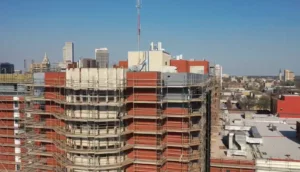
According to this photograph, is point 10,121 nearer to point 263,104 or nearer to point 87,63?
point 87,63

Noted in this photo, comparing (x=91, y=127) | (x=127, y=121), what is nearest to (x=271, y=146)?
(x=127, y=121)

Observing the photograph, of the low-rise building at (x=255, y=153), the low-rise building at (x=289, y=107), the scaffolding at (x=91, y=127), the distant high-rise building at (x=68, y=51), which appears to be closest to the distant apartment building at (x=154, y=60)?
the scaffolding at (x=91, y=127)

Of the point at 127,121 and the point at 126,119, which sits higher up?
the point at 126,119

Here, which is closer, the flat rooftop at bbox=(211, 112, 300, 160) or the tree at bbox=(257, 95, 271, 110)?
the flat rooftop at bbox=(211, 112, 300, 160)

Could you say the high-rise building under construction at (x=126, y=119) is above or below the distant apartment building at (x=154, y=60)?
below

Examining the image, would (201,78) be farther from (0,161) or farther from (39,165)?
(0,161)

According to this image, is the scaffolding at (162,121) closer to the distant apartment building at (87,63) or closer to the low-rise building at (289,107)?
the distant apartment building at (87,63)

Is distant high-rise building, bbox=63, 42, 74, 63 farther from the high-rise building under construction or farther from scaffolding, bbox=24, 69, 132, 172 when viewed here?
scaffolding, bbox=24, 69, 132, 172

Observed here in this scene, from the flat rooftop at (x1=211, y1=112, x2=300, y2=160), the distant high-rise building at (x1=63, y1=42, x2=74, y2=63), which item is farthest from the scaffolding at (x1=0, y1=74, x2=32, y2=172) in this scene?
the flat rooftop at (x1=211, y1=112, x2=300, y2=160)

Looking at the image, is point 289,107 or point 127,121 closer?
point 127,121

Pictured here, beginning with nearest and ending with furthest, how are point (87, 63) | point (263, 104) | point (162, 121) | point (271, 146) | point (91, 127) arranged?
1. point (91, 127)
2. point (162, 121)
3. point (87, 63)
4. point (271, 146)
5. point (263, 104)

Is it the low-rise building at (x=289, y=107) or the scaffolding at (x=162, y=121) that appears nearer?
the scaffolding at (x=162, y=121)

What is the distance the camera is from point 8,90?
111ft

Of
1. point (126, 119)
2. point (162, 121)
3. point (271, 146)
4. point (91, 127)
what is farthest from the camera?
point (271, 146)
